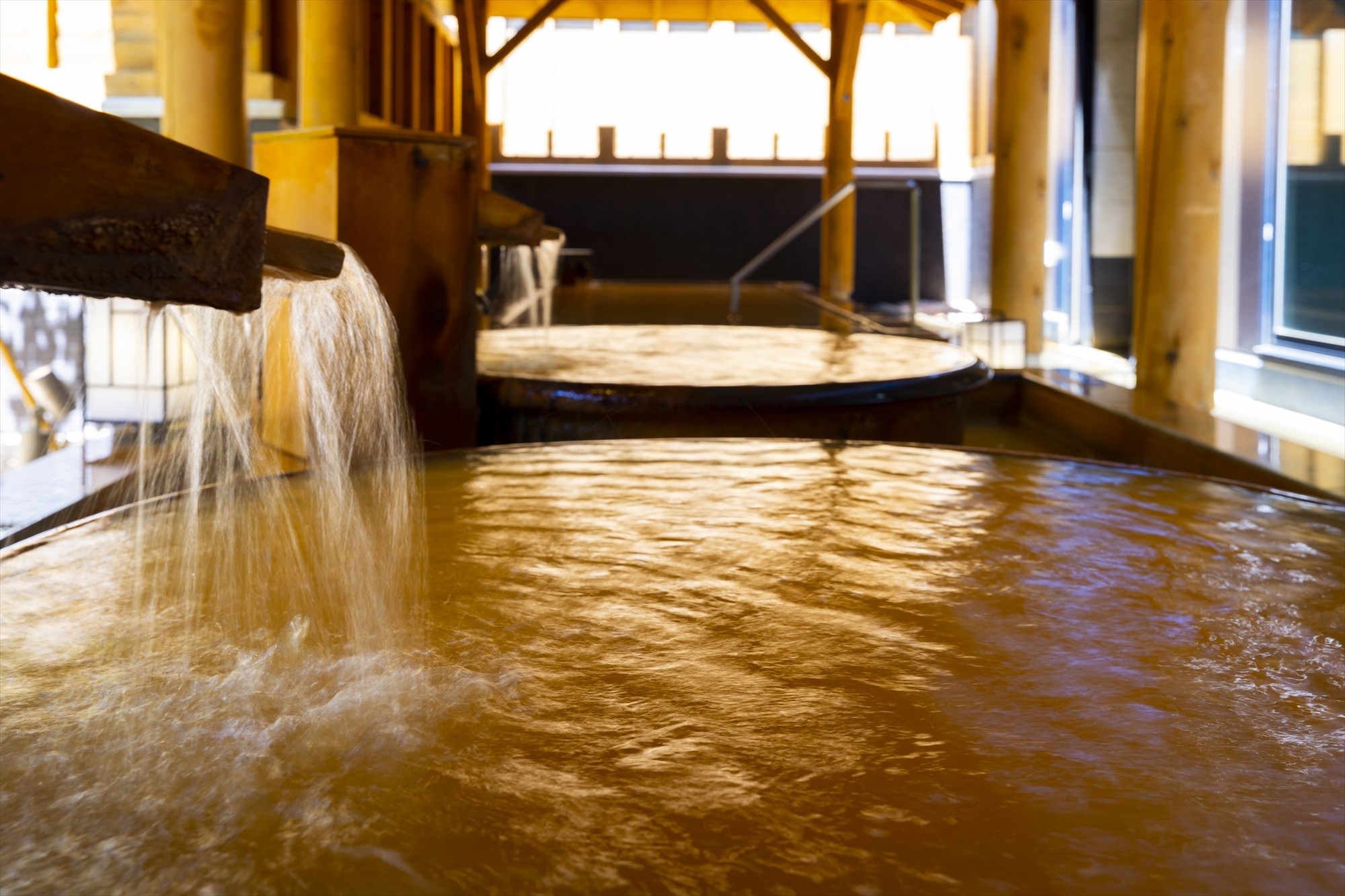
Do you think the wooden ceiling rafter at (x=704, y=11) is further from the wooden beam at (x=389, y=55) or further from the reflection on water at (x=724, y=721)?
the reflection on water at (x=724, y=721)

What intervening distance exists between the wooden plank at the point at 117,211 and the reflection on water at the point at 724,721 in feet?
1.37

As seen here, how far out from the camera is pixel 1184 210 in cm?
597

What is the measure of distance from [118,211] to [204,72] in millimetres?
5305

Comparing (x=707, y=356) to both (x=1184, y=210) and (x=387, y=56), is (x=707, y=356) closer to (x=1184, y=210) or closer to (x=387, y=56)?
(x=1184, y=210)

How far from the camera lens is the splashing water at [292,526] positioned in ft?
5.32

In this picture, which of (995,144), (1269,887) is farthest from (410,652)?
(995,144)

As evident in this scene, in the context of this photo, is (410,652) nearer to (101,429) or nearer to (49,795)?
(49,795)

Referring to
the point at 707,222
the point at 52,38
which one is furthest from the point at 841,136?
the point at 52,38

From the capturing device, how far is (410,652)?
59.0 inches

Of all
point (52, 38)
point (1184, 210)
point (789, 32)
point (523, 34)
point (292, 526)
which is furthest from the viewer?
point (789, 32)

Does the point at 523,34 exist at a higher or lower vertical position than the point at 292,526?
higher

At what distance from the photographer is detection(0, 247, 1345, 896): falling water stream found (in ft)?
3.25

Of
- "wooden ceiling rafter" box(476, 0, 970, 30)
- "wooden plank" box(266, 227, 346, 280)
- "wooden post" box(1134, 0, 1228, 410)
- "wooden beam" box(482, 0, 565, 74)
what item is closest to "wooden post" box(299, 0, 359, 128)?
"wooden post" box(1134, 0, 1228, 410)

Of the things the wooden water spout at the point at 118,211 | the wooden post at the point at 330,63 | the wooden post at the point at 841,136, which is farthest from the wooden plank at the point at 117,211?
the wooden post at the point at 841,136
